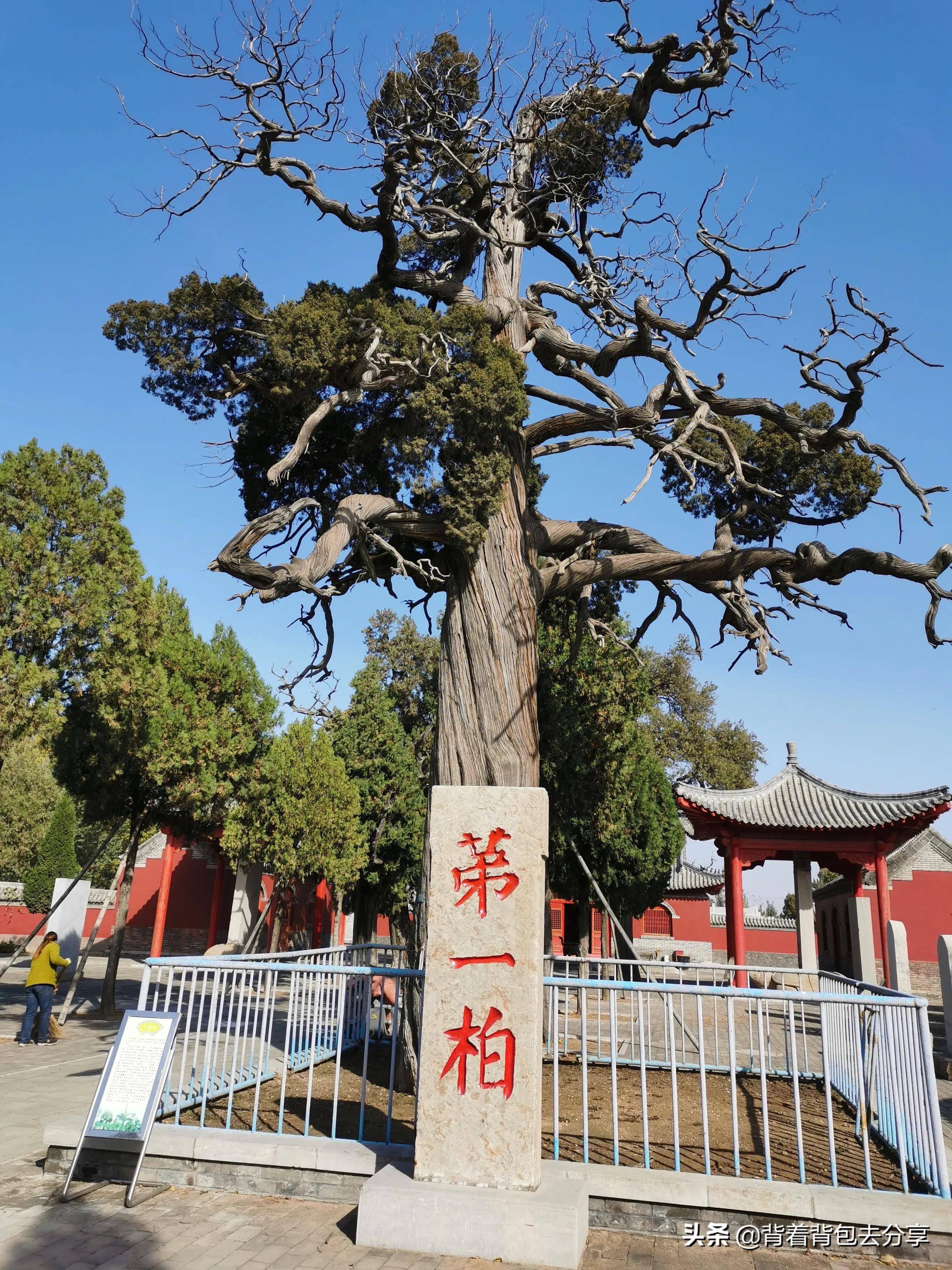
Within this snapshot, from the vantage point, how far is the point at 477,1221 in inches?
164

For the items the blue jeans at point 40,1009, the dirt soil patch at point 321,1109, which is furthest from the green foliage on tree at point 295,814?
the dirt soil patch at point 321,1109

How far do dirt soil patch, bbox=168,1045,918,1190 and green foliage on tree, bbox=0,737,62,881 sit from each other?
85.8 ft

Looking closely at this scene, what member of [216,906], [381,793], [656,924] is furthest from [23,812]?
[656,924]

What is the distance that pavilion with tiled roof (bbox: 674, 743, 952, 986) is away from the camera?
16.8 m

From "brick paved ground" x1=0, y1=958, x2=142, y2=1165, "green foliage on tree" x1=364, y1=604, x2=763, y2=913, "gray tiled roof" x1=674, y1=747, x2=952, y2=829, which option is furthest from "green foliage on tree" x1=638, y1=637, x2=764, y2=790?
"brick paved ground" x1=0, y1=958, x2=142, y2=1165

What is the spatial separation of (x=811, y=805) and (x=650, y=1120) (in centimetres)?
1286

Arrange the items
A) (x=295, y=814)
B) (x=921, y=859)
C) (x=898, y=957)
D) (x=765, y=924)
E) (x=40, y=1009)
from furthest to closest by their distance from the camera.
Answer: (x=765, y=924) < (x=921, y=859) < (x=295, y=814) < (x=898, y=957) < (x=40, y=1009)

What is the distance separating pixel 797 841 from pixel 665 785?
469 cm

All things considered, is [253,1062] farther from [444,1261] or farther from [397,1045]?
[444,1261]

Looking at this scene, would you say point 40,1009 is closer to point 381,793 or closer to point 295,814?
point 295,814

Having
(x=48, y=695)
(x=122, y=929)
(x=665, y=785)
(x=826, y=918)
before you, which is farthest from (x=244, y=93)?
(x=826, y=918)

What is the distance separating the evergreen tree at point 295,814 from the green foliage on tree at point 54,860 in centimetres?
1506

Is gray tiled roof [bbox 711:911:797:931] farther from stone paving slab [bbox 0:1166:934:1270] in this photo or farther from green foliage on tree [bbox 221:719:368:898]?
stone paving slab [bbox 0:1166:934:1270]

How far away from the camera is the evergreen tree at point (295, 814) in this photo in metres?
15.1
